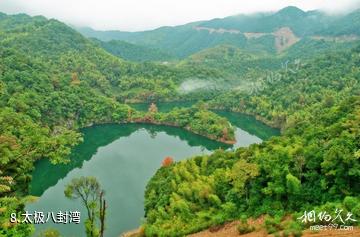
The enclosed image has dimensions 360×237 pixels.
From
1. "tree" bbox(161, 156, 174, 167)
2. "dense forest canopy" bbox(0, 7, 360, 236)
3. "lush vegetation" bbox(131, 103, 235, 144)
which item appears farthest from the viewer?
"lush vegetation" bbox(131, 103, 235, 144)

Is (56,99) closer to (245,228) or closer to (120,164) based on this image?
(120,164)

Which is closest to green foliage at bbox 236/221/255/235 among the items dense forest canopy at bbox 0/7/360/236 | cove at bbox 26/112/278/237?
dense forest canopy at bbox 0/7/360/236

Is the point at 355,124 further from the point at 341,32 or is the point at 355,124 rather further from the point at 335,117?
the point at 341,32

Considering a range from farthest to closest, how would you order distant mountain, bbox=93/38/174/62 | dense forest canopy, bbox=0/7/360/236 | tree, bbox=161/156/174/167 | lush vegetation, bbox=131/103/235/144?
distant mountain, bbox=93/38/174/62 < lush vegetation, bbox=131/103/235/144 < tree, bbox=161/156/174/167 < dense forest canopy, bbox=0/7/360/236

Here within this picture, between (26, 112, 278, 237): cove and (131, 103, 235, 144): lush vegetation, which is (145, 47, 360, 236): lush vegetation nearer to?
(26, 112, 278, 237): cove

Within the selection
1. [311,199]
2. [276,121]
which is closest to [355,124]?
[311,199]

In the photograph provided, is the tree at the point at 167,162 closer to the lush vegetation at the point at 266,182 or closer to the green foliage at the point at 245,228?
the lush vegetation at the point at 266,182

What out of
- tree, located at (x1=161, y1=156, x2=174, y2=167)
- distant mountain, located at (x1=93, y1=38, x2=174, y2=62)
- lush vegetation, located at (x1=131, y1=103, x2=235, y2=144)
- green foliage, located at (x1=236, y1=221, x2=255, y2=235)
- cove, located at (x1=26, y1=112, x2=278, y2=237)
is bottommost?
cove, located at (x1=26, y1=112, x2=278, y2=237)

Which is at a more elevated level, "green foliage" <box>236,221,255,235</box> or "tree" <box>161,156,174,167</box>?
"green foliage" <box>236,221,255,235</box>

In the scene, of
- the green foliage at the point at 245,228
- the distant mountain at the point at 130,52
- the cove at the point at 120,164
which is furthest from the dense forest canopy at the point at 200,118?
the cove at the point at 120,164

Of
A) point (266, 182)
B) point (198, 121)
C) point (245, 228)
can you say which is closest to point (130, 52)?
point (198, 121)
